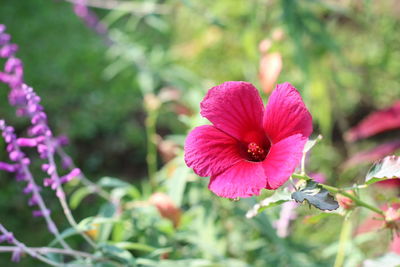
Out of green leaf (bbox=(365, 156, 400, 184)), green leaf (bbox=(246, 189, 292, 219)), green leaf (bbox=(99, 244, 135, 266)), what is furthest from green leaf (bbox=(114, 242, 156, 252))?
green leaf (bbox=(365, 156, 400, 184))

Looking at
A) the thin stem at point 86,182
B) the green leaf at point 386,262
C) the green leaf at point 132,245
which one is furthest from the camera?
the thin stem at point 86,182

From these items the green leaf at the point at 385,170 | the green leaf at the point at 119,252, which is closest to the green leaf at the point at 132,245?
the green leaf at the point at 119,252

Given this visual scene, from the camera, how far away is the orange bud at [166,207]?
1.19 m

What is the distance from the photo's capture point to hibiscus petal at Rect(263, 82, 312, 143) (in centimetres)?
66

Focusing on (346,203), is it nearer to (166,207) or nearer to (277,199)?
(277,199)

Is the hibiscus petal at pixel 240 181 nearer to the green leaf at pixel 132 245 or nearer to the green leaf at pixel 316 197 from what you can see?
the green leaf at pixel 316 197

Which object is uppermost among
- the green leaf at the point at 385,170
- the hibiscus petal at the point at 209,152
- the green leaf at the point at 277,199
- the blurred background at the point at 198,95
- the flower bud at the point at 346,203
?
the hibiscus petal at the point at 209,152

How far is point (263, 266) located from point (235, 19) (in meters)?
2.01

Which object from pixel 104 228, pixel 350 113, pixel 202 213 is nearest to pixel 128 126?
pixel 350 113

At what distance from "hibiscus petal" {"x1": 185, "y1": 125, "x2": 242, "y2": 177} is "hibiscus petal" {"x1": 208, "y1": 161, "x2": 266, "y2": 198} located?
1 cm

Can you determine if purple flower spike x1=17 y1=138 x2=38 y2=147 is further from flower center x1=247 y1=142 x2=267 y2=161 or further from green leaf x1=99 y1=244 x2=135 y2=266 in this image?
flower center x1=247 y1=142 x2=267 y2=161

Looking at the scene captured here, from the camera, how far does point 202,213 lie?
140cm

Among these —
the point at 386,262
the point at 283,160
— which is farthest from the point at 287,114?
Result: the point at 386,262

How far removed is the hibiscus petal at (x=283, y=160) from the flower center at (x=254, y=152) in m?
0.05
